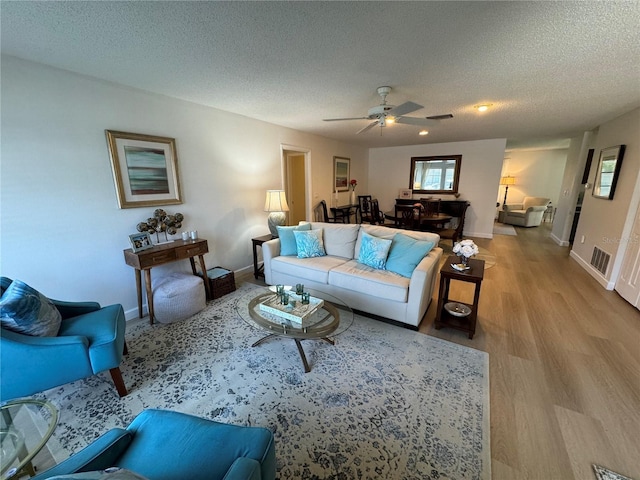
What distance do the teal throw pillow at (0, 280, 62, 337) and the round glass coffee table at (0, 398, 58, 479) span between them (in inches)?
19.1

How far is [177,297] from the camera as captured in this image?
2645 millimetres

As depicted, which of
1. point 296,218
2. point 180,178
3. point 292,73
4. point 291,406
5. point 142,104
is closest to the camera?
point 291,406

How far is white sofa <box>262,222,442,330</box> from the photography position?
2479mm

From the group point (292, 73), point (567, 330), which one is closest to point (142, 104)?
point (292, 73)

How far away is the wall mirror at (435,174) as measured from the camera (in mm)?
6434

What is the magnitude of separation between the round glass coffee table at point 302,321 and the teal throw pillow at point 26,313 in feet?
3.97

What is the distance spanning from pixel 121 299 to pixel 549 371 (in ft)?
13.2

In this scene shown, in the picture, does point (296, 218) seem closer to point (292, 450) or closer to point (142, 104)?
point (142, 104)

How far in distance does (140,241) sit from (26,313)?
1.19m

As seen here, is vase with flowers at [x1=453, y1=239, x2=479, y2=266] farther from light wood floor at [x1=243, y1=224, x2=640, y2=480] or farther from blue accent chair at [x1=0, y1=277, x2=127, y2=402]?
blue accent chair at [x1=0, y1=277, x2=127, y2=402]

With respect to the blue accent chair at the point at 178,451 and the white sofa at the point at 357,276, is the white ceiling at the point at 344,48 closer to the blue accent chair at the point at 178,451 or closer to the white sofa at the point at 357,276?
the white sofa at the point at 357,276

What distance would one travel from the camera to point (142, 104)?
2650 millimetres

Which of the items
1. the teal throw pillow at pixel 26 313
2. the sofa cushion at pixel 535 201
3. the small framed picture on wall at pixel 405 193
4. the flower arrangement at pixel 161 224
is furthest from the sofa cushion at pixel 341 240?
the sofa cushion at pixel 535 201

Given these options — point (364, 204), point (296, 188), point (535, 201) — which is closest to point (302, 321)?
point (296, 188)
